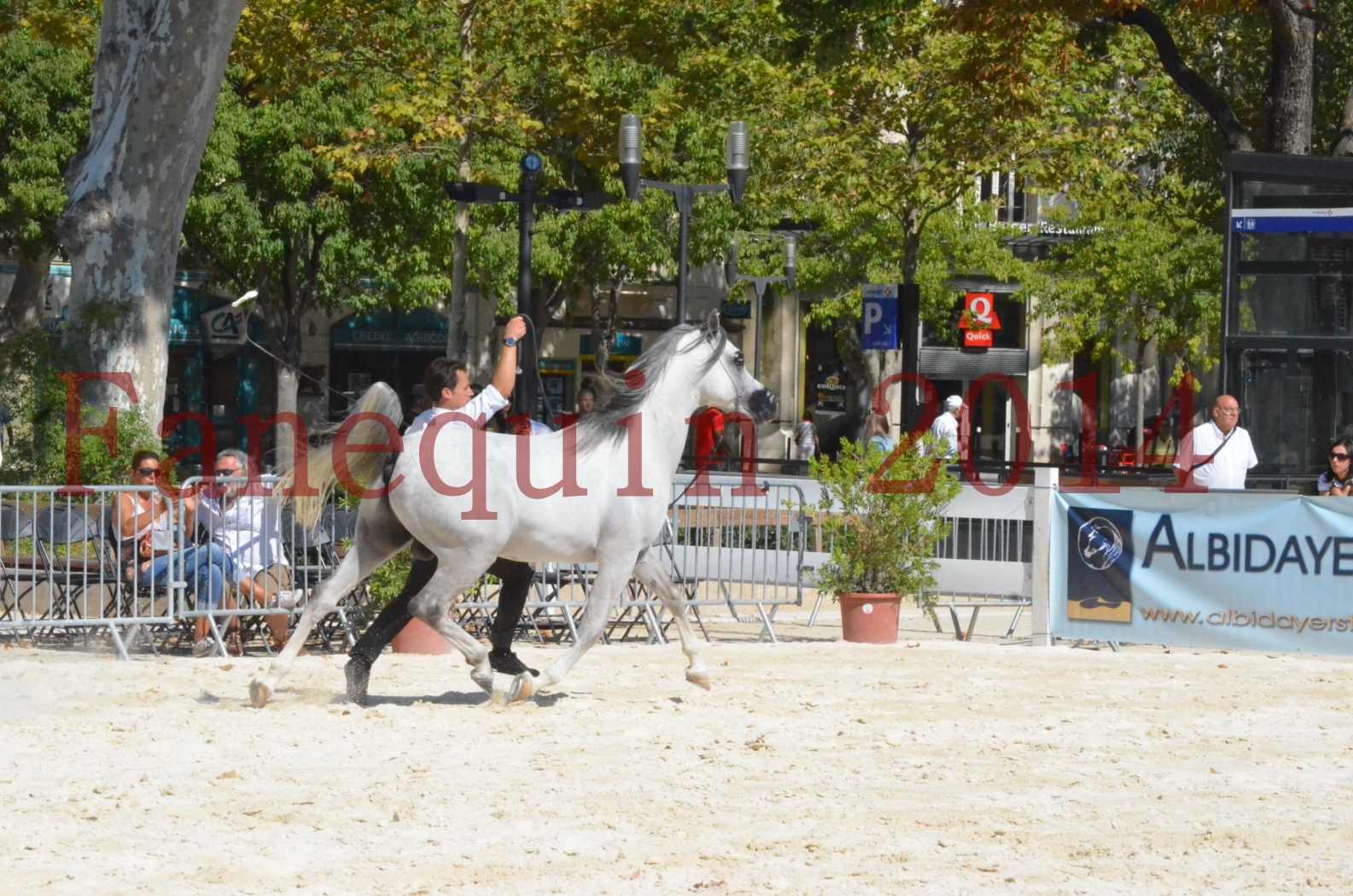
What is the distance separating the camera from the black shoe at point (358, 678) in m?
9.75

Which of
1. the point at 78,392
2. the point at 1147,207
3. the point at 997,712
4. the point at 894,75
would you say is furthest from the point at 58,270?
the point at 997,712

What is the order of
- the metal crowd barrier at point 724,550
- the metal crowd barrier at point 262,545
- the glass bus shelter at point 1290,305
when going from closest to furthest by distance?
the metal crowd barrier at point 262,545 → the metal crowd barrier at point 724,550 → the glass bus shelter at point 1290,305

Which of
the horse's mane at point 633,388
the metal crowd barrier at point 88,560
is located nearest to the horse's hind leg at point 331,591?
the horse's mane at point 633,388

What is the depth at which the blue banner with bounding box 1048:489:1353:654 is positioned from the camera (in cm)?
1256

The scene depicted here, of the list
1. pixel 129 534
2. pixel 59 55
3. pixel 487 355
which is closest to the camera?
pixel 129 534

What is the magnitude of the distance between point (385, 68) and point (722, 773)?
1823 centimetres

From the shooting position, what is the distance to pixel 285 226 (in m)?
37.2

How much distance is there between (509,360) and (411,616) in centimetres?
139

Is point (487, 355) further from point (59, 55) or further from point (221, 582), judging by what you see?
point (221, 582)

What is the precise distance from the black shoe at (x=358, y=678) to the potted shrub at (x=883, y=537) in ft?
15.1

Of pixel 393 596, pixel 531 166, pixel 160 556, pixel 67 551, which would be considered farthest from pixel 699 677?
pixel 531 166

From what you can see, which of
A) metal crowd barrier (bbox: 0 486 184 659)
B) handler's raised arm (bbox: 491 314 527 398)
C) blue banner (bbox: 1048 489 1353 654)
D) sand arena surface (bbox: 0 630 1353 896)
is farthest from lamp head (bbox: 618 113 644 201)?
handler's raised arm (bbox: 491 314 527 398)

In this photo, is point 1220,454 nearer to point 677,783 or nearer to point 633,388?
point 633,388

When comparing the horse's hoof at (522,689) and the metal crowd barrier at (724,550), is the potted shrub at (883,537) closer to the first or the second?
the metal crowd barrier at (724,550)
